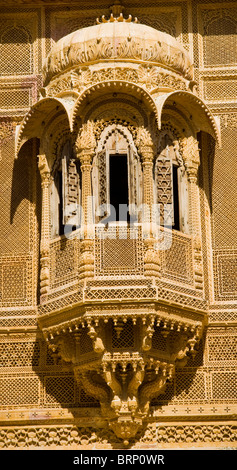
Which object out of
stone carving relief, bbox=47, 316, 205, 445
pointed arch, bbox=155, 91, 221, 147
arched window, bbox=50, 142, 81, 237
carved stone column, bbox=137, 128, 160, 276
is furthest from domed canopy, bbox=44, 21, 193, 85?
stone carving relief, bbox=47, 316, 205, 445

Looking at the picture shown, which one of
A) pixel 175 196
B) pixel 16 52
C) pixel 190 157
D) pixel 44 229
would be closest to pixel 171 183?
pixel 175 196

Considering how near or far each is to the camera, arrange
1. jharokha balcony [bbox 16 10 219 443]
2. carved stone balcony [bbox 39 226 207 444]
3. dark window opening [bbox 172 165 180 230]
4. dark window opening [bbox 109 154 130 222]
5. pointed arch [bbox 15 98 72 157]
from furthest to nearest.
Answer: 1. dark window opening [bbox 172 165 180 230]
2. pointed arch [bbox 15 98 72 157]
3. dark window opening [bbox 109 154 130 222]
4. jharokha balcony [bbox 16 10 219 443]
5. carved stone balcony [bbox 39 226 207 444]

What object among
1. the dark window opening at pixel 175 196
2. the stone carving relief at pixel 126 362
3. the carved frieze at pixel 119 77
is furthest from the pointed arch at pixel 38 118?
the stone carving relief at pixel 126 362

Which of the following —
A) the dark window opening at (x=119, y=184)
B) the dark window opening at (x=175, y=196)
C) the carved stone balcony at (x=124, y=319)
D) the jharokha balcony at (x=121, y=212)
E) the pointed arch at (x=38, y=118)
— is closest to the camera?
the carved stone balcony at (x=124, y=319)

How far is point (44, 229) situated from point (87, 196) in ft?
2.24

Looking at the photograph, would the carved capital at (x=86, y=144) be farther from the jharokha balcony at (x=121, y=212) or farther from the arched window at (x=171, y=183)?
the arched window at (x=171, y=183)

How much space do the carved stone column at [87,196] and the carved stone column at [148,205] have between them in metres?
0.52

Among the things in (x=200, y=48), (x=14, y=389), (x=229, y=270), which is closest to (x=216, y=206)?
(x=229, y=270)

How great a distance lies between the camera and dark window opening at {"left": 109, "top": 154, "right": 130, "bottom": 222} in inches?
646

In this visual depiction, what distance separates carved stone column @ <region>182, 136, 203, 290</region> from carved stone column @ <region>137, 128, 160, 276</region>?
0.51 metres

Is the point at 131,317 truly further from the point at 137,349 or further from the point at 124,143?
the point at 124,143

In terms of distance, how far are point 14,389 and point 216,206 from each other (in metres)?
2.96

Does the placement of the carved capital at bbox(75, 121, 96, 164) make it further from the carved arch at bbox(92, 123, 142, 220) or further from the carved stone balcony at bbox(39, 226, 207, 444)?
the carved stone balcony at bbox(39, 226, 207, 444)

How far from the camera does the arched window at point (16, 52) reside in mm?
17688
